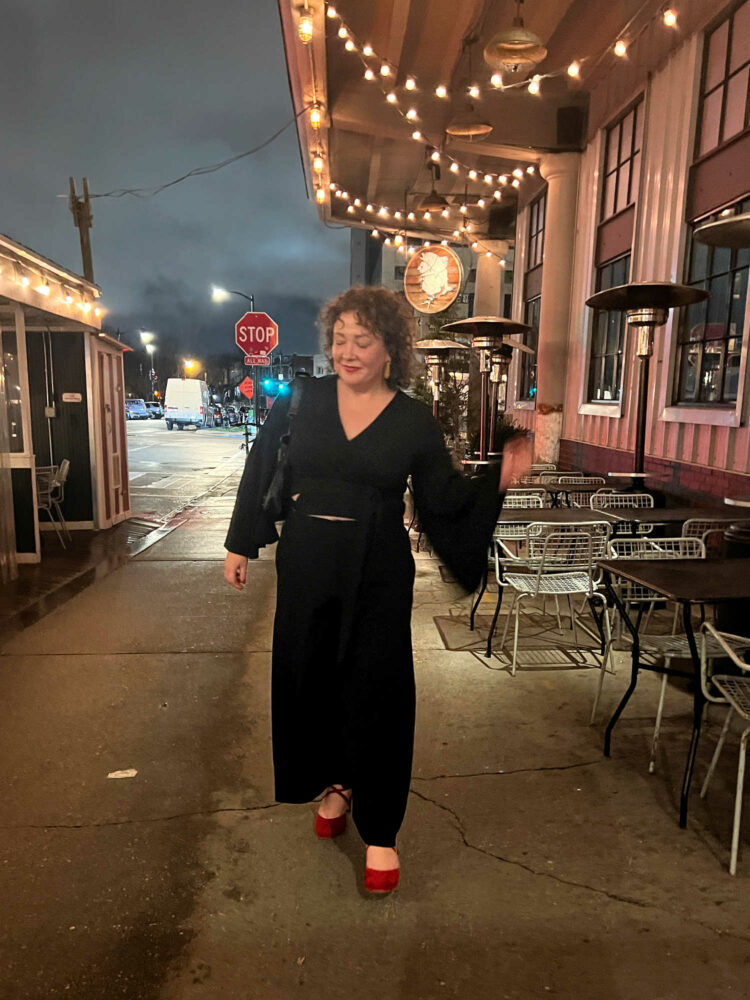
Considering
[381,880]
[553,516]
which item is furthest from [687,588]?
[553,516]

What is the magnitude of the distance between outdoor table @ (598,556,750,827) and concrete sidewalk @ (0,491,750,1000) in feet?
1.15

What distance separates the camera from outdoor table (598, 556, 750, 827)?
2.75 meters

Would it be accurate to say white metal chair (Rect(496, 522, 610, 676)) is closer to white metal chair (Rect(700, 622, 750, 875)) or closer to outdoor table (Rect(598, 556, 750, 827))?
outdoor table (Rect(598, 556, 750, 827))

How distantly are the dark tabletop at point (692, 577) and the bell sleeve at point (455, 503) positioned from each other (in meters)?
0.94

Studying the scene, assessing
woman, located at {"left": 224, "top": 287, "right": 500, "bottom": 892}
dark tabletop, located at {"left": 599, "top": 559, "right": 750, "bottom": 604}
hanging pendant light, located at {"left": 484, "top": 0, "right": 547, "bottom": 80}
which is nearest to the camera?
woman, located at {"left": 224, "top": 287, "right": 500, "bottom": 892}

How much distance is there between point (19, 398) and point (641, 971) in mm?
7439

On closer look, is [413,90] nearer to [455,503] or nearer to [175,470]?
[455,503]

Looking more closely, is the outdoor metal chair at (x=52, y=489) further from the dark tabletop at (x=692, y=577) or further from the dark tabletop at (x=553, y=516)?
the dark tabletop at (x=692, y=577)

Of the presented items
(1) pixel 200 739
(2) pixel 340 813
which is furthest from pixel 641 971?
(1) pixel 200 739

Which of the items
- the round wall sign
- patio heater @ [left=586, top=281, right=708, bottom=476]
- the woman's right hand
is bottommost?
the woman's right hand

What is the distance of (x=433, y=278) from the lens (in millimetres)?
10289

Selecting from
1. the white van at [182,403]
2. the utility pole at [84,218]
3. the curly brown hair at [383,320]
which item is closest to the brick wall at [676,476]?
the curly brown hair at [383,320]

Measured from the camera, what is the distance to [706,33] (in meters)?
6.84

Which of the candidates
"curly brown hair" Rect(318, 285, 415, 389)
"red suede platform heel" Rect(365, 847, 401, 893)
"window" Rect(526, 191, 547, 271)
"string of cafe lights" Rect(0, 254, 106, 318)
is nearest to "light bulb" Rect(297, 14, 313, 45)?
"string of cafe lights" Rect(0, 254, 106, 318)
